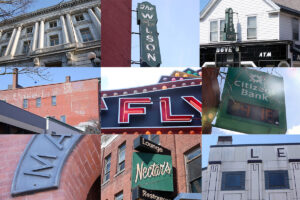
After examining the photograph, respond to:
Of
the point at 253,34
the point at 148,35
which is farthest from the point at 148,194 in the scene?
the point at 253,34

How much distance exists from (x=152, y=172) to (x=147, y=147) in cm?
87

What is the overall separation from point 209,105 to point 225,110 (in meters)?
0.72

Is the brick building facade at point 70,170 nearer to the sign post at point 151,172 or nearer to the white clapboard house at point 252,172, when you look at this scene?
the sign post at point 151,172

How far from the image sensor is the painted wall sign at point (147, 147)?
17828 millimetres

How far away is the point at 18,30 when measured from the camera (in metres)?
19.2

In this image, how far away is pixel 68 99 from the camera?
1861 centimetres

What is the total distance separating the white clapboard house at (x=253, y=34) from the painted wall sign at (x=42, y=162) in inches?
256

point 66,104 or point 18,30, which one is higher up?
point 18,30

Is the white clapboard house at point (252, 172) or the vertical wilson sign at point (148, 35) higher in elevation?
the vertical wilson sign at point (148, 35)

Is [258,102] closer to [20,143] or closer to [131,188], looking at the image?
[131,188]

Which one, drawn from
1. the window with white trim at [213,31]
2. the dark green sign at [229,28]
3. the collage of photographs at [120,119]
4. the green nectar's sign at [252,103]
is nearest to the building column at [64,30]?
the collage of photographs at [120,119]

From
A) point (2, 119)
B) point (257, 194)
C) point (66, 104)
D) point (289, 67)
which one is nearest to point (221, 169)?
point (257, 194)

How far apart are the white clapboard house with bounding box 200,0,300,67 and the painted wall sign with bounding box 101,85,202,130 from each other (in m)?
2.57

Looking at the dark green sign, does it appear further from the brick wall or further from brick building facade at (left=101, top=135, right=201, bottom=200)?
the brick wall
